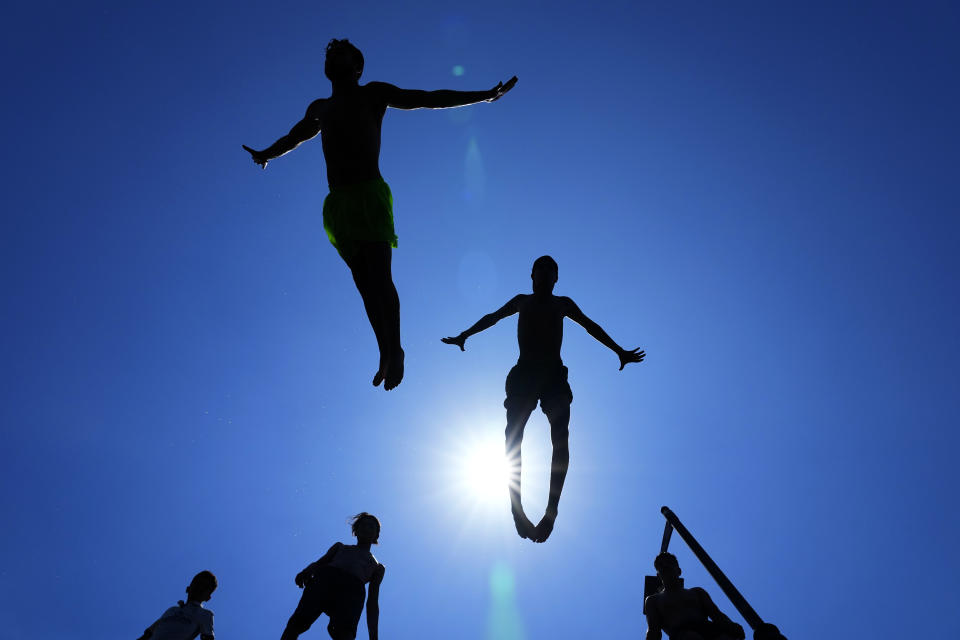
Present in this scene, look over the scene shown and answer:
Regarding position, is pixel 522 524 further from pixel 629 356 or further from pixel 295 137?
pixel 295 137

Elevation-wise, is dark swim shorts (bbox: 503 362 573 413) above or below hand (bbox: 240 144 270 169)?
below

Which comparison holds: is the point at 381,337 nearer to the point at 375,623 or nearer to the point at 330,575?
the point at 330,575

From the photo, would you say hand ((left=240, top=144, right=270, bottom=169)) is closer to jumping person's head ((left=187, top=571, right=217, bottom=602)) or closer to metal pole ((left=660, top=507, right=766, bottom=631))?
jumping person's head ((left=187, top=571, right=217, bottom=602))

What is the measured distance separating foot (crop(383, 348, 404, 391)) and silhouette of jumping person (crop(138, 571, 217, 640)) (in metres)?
3.49

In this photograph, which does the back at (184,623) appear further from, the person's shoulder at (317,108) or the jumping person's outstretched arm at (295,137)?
the person's shoulder at (317,108)

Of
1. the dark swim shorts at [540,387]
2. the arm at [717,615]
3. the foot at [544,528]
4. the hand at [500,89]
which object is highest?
the hand at [500,89]

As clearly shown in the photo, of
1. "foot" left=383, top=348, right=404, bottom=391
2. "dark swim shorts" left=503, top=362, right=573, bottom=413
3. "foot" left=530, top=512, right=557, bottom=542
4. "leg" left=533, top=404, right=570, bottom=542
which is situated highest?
"dark swim shorts" left=503, top=362, right=573, bottom=413

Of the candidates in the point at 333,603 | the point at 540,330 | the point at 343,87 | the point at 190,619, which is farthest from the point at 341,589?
the point at 343,87

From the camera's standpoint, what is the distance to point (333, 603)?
18.4 ft

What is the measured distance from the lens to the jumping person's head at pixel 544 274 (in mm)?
5988

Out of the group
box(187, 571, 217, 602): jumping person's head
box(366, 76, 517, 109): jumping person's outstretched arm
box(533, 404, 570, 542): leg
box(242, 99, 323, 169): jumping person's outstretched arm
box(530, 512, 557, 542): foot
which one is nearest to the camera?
box(366, 76, 517, 109): jumping person's outstretched arm

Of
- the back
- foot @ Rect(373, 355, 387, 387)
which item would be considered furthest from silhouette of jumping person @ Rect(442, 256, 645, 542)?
the back

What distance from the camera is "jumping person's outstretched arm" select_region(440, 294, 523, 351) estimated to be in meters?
6.14

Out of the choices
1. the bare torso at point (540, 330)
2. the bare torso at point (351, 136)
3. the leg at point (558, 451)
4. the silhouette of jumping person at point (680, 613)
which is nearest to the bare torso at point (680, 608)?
the silhouette of jumping person at point (680, 613)
